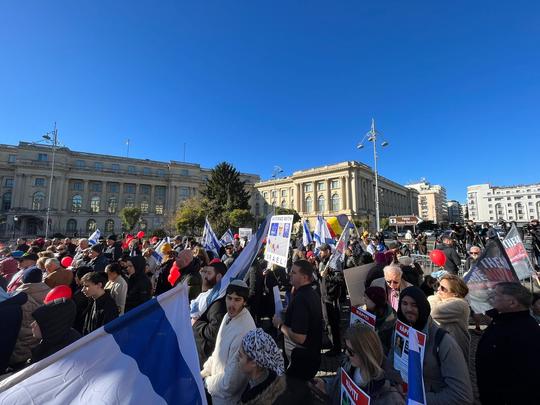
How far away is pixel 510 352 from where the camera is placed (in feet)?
6.54

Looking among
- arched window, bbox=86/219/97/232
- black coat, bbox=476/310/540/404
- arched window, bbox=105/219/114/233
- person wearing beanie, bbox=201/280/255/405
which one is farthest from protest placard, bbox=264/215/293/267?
arched window, bbox=86/219/97/232

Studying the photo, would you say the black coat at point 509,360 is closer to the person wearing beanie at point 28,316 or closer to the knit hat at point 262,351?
the knit hat at point 262,351

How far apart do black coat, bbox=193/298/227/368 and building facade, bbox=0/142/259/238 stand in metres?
48.2

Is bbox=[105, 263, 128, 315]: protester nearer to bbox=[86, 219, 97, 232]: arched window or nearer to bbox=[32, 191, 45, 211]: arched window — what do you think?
bbox=[86, 219, 97, 232]: arched window

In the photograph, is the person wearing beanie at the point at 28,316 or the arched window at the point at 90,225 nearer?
the person wearing beanie at the point at 28,316

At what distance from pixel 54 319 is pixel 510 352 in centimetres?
347

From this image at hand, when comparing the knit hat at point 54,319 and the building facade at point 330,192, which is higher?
the building facade at point 330,192

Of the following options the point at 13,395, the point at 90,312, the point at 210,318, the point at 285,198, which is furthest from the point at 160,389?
the point at 285,198

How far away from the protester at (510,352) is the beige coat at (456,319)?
0.41 meters

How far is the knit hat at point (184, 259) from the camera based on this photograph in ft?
14.5

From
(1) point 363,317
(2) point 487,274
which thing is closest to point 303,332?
(1) point 363,317

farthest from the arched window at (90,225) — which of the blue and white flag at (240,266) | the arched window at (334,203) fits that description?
the blue and white flag at (240,266)

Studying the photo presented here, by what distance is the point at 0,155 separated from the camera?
5716 centimetres

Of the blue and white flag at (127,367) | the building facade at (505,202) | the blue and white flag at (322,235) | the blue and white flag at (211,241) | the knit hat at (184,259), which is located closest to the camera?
the blue and white flag at (127,367)
